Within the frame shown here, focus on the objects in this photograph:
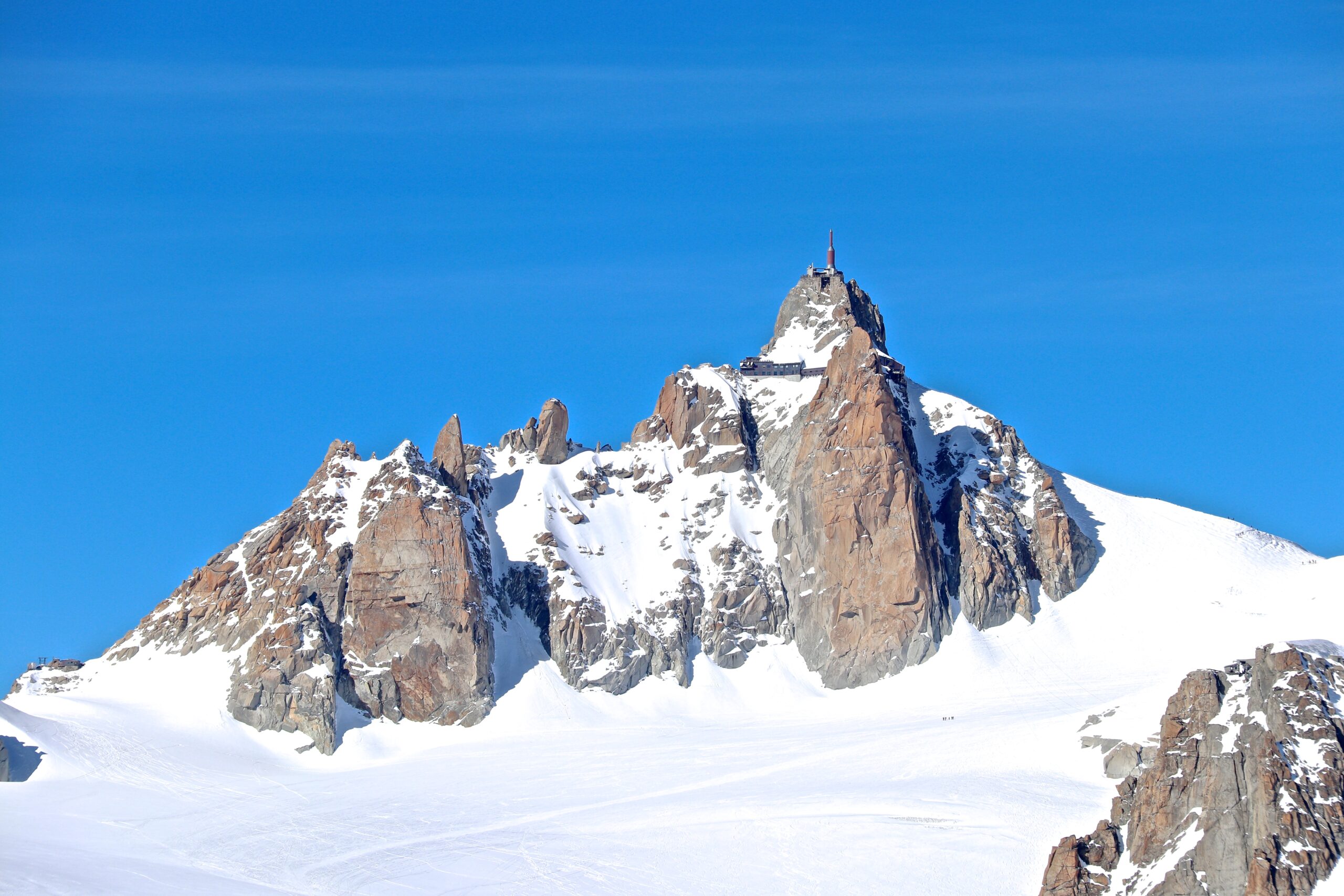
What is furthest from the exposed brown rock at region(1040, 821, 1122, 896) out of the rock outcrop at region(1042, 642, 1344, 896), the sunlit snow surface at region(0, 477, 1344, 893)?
the sunlit snow surface at region(0, 477, 1344, 893)

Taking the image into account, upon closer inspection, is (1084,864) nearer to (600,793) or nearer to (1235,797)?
(1235,797)

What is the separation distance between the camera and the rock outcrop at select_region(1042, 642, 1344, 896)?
11762 cm

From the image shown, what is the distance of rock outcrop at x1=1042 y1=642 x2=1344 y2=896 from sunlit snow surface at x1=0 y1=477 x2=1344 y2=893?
11258mm

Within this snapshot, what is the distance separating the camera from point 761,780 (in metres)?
170

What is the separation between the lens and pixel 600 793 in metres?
171

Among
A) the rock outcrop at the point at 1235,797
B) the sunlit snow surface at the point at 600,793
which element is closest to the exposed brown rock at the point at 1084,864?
the rock outcrop at the point at 1235,797

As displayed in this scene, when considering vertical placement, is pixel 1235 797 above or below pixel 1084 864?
above

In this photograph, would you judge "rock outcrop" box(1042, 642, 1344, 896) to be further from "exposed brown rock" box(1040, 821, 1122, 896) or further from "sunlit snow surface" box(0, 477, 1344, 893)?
"sunlit snow surface" box(0, 477, 1344, 893)

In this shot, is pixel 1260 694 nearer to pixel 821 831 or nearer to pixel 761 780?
pixel 821 831

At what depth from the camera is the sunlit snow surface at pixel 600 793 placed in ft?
482

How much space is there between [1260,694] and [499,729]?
85425 millimetres

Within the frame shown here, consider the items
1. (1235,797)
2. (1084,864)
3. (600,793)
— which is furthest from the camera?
(600,793)

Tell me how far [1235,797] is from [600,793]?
62.7 meters

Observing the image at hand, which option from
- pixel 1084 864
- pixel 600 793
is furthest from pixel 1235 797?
pixel 600 793
